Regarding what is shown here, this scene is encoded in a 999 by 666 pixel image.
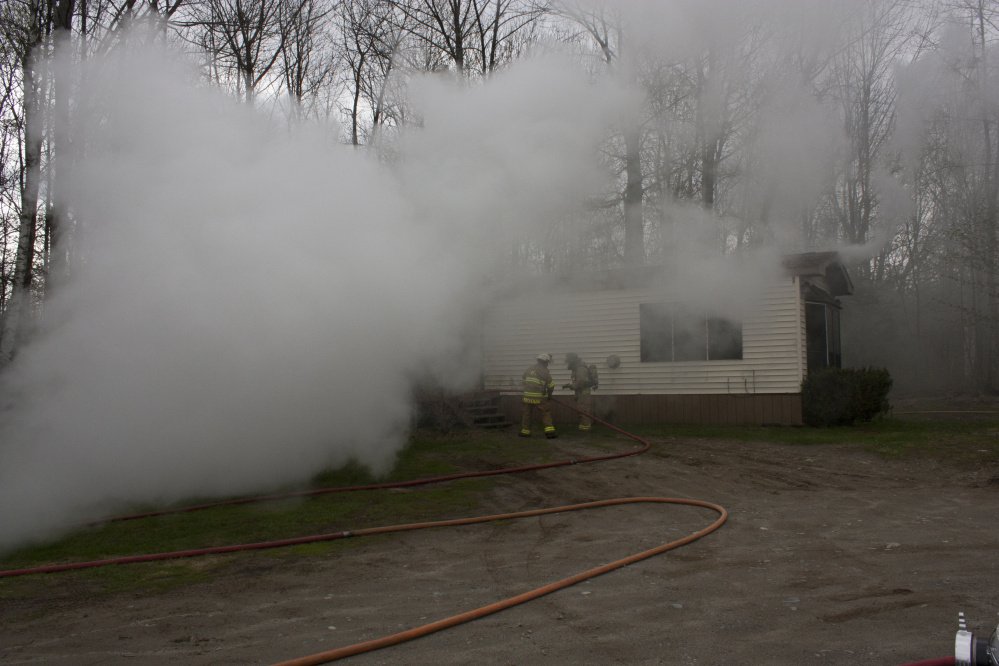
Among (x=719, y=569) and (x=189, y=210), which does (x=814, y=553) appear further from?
(x=189, y=210)

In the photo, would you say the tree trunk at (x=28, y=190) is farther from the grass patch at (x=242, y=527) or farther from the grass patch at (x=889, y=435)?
the grass patch at (x=889, y=435)

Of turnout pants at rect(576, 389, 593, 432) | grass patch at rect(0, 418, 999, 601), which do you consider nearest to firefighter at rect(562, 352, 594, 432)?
turnout pants at rect(576, 389, 593, 432)

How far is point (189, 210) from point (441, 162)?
3.50 metres

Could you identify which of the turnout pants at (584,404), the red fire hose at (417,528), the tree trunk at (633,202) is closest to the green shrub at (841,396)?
the turnout pants at (584,404)

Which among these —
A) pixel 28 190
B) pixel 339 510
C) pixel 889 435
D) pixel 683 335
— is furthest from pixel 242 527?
pixel 889 435

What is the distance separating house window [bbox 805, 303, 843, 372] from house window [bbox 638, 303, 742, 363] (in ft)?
5.36

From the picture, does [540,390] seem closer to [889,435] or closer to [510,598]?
[889,435]

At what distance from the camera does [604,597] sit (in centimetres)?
490

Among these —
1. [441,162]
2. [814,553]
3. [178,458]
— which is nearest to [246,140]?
[441,162]

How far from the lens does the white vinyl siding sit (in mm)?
14500

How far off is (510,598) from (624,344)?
1179 cm

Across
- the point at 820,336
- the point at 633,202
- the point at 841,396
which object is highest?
the point at 633,202

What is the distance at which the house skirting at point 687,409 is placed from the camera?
14539 millimetres

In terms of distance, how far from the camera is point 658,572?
5.47 metres
